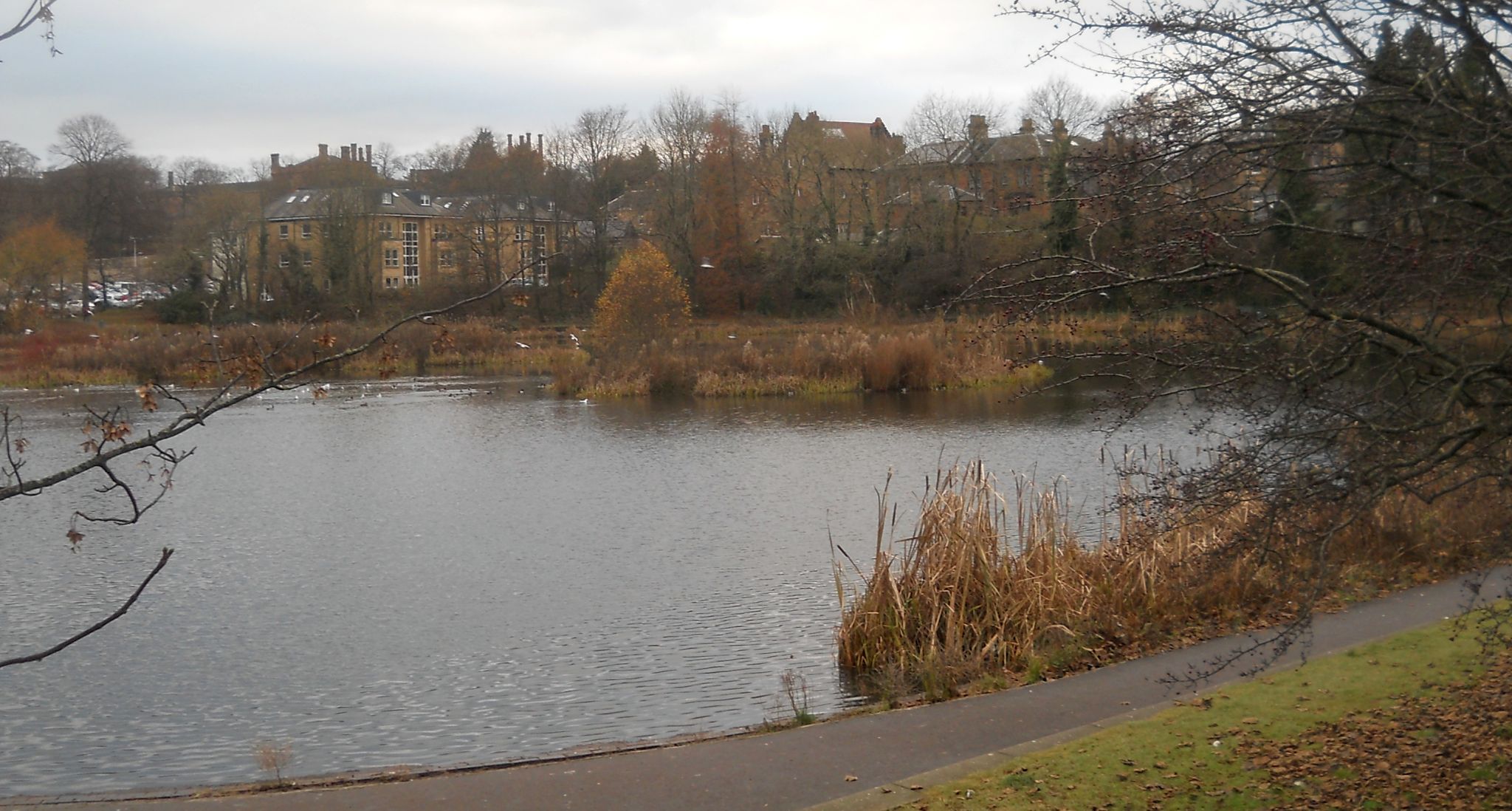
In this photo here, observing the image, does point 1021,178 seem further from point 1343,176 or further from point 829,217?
point 829,217

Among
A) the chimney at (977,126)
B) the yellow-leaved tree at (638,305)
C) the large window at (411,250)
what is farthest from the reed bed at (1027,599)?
the large window at (411,250)

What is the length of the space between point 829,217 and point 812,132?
625 centimetres

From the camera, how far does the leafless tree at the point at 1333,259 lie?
4.47 meters

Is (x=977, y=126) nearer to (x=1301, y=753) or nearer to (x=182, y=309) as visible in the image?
(x=1301, y=753)

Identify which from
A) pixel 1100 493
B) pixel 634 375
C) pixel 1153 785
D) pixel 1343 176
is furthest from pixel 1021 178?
pixel 634 375

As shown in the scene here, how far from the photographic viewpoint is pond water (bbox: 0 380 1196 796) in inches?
396

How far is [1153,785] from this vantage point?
614 centimetres

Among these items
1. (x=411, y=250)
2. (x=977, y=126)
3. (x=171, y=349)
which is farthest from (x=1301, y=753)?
(x=411, y=250)

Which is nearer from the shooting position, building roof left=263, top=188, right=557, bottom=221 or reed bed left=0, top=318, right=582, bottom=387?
reed bed left=0, top=318, right=582, bottom=387

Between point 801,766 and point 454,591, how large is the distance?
862cm

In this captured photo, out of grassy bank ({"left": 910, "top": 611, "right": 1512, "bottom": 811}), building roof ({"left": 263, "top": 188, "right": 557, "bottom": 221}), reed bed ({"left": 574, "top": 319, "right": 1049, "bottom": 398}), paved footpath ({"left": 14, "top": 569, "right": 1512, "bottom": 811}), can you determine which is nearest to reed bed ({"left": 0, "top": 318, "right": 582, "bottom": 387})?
reed bed ({"left": 574, "top": 319, "right": 1049, "bottom": 398})

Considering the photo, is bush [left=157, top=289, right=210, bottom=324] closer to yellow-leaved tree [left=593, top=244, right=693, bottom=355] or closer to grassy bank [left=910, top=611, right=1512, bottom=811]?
yellow-leaved tree [left=593, top=244, right=693, bottom=355]

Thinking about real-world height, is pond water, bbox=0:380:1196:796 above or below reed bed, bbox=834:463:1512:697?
below

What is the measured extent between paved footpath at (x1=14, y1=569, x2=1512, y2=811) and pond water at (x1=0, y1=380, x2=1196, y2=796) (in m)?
1.69
